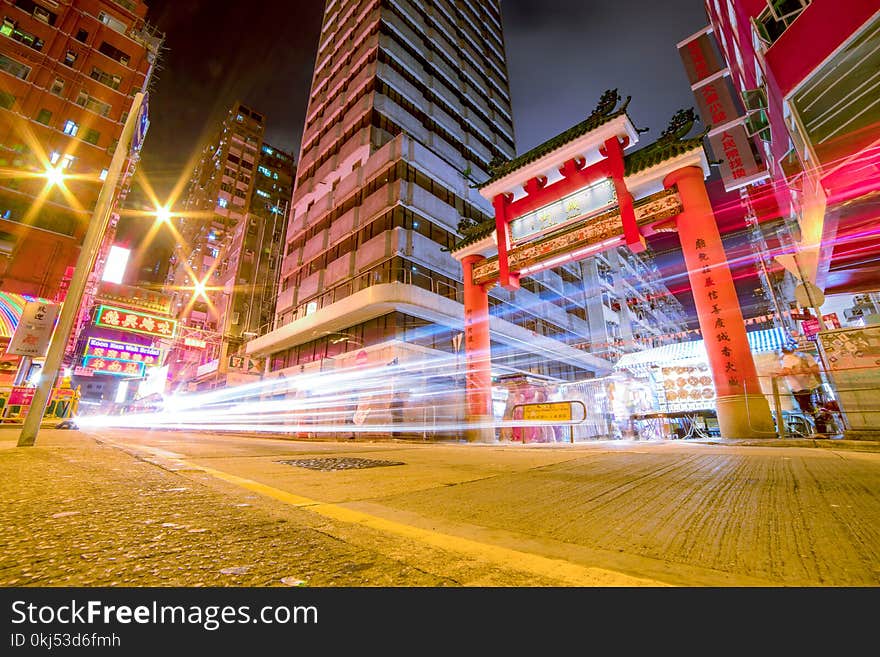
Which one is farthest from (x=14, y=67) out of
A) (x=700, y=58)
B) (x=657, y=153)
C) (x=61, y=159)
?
(x=700, y=58)

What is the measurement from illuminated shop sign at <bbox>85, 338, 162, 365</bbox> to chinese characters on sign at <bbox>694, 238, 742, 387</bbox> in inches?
1068

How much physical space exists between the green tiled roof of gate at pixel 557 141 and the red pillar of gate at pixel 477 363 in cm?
350

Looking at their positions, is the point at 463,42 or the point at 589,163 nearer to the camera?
the point at 589,163

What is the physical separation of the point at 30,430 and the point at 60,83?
3341cm

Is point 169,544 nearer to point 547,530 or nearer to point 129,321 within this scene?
point 547,530

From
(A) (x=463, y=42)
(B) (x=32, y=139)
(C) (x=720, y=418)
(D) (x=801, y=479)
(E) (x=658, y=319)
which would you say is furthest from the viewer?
(E) (x=658, y=319)

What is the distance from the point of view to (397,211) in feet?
59.4

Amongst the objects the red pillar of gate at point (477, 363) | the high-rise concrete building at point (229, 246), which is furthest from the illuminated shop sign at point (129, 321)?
the red pillar of gate at point (477, 363)

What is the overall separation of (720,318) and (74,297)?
12750 mm

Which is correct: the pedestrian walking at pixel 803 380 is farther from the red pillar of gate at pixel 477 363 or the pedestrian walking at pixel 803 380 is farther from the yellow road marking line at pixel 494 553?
the yellow road marking line at pixel 494 553

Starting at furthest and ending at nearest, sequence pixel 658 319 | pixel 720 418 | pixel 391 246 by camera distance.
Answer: pixel 658 319 → pixel 391 246 → pixel 720 418

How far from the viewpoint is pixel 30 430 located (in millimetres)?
4395

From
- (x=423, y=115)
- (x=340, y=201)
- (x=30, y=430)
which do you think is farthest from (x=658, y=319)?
(x=30, y=430)
